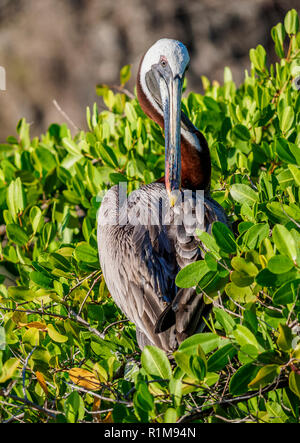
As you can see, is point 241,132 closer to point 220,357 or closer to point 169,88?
point 169,88

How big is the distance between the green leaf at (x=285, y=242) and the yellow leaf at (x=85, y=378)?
2.82 ft

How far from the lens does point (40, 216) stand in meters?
2.77

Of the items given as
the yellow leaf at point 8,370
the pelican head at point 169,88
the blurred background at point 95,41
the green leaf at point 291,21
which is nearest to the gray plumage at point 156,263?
the pelican head at point 169,88

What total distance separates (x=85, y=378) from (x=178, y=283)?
54 centimetres

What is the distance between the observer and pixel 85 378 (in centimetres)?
206

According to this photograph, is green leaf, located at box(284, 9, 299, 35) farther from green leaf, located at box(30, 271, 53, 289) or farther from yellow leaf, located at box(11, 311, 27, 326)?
yellow leaf, located at box(11, 311, 27, 326)

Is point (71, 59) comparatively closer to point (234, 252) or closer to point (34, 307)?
point (34, 307)

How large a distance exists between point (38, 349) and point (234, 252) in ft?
2.83

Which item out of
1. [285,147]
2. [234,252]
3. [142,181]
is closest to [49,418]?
[234,252]

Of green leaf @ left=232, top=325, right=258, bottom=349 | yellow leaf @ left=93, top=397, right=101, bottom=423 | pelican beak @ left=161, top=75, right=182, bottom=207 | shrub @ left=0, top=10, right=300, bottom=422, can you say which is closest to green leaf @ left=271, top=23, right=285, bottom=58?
shrub @ left=0, top=10, right=300, bottom=422

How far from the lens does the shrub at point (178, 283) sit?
1.72 meters

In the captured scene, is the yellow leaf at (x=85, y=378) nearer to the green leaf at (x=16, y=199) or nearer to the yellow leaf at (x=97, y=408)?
the yellow leaf at (x=97, y=408)

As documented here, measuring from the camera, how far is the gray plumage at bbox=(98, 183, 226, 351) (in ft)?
7.59

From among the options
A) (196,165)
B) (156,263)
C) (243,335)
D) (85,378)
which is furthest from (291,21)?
(85,378)
